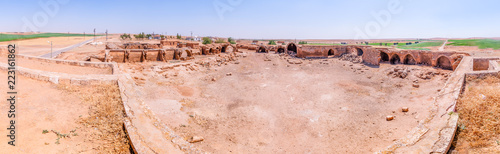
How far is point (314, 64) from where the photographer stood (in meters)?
25.4

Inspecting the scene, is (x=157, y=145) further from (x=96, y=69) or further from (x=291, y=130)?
(x=96, y=69)

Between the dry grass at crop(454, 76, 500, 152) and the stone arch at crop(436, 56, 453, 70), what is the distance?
43.6 ft

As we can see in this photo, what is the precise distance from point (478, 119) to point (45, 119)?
12479mm

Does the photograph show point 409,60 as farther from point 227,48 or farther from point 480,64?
point 227,48

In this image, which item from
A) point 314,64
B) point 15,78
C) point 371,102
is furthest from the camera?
point 314,64

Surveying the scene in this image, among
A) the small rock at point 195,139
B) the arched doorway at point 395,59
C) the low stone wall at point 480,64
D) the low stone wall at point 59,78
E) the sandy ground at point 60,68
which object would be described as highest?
the arched doorway at point 395,59

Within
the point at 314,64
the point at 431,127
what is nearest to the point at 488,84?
the point at 431,127

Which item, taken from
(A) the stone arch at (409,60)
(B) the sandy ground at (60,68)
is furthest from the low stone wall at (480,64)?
(B) the sandy ground at (60,68)

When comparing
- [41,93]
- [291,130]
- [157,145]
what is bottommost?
[291,130]

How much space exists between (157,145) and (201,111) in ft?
16.6

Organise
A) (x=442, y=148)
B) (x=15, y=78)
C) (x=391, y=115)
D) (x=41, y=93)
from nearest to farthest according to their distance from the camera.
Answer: (x=442, y=148)
(x=41, y=93)
(x=15, y=78)
(x=391, y=115)

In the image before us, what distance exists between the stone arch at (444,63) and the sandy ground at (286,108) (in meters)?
5.69

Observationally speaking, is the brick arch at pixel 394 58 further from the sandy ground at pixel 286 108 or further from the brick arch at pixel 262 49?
the brick arch at pixel 262 49

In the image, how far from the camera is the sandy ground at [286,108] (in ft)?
27.0
